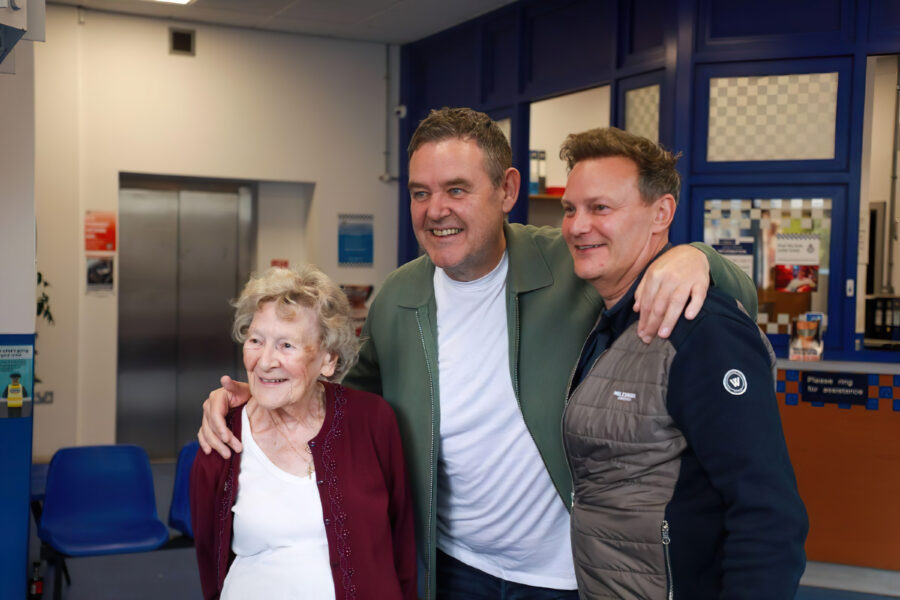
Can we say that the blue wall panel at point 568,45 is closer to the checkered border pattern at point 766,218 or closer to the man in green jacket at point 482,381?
the checkered border pattern at point 766,218

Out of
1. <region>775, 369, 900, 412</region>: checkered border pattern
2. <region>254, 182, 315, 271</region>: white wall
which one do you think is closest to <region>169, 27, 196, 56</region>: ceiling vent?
<region>254, 182, 315, 271</region>: white wall

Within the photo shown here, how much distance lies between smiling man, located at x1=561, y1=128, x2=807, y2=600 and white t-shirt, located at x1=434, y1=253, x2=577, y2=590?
10.9 inches

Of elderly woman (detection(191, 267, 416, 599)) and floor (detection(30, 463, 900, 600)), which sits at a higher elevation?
elderly woman (detection(191, 267, 416, 599))

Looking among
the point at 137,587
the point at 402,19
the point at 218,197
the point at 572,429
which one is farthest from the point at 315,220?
the point at 572,429

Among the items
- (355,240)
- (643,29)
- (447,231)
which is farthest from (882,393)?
(355,240)

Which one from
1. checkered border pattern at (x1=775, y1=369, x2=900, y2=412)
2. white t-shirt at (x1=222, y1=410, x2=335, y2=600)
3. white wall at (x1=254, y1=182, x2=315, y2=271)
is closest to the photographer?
white t-shirt at (x1=222, y1=410, x2=335, y2=600)

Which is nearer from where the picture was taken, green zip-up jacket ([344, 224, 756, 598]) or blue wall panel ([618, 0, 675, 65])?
green zip-up jacket ([344, 224, 756, 598])

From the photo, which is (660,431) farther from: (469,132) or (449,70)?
(449,70)

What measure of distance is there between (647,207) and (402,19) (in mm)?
5770

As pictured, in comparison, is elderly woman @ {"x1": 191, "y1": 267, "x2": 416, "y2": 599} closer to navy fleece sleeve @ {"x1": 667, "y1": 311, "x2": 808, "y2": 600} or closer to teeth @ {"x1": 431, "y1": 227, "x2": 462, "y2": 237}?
teeth @ {"x1": 431, "y1": 227, "x2": 462, "y2": 237}

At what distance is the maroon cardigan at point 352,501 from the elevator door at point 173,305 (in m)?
5.52

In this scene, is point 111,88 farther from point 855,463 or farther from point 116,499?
point 855,463

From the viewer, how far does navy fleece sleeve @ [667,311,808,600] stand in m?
1.49

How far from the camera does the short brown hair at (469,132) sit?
2137mm
